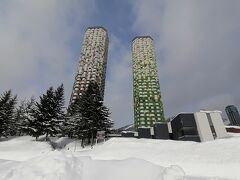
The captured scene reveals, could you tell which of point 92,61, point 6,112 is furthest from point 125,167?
point 92,61

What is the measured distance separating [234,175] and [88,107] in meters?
26.9

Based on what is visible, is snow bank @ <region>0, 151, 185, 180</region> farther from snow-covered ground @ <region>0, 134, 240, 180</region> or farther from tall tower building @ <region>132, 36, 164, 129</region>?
tall tower building @ <region>132, 36, 164, 129</region>

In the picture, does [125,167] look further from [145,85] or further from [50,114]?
[145,85]

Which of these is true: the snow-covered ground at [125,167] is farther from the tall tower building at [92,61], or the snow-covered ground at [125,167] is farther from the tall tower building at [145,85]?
the tall tower building at [145,85]

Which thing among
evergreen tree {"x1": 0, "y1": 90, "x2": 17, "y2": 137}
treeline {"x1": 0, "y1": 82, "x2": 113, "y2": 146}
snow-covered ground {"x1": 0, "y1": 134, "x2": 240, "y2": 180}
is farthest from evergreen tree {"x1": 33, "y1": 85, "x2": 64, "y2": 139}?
snow-covered ground {"x1": 0, "y1": 134, "x2": 240, "y2": 180}

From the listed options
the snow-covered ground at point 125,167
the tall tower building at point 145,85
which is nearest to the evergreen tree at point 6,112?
the snow-covered ground at point 125,167

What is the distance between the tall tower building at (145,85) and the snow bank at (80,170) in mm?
100178

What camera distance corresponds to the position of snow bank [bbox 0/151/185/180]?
6.55 m

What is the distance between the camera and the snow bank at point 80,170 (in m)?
6.55

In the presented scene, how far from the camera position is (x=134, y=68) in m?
131

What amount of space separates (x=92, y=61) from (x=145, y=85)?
118 ft

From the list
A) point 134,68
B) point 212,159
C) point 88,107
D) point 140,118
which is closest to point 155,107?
point 140,118

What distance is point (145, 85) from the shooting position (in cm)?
12106

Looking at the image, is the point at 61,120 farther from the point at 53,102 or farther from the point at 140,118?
the point at 140,118
